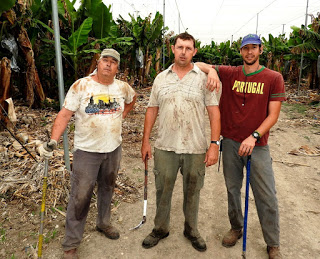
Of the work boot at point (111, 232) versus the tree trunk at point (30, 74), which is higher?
the tree trunk at point (30, 74)

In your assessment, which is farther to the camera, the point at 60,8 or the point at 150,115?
the point at 60,8

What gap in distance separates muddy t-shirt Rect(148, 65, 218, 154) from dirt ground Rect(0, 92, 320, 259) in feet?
4.09

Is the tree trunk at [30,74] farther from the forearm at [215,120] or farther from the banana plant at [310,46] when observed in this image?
the banana plant at [310,46]

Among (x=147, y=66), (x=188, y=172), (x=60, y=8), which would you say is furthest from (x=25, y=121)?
(x=147, y=66)

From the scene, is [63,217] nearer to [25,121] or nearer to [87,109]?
[87,109]

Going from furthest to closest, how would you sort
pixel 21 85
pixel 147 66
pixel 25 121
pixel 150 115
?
pixel 147 66, pixel 21 85, pixel 25 121, pixel 150 115

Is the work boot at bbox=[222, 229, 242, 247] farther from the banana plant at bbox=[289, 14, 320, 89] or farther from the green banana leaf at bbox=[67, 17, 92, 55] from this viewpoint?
the banana plant at bbox=[289, 14, 320, 89]

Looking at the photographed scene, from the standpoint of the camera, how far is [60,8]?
7.96 meters

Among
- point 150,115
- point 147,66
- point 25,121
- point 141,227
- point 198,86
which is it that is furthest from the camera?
point 147,66

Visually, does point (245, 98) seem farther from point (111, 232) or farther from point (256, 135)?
point (111, 232)

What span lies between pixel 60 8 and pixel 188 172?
287 inches

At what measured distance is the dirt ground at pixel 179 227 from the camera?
3.04 metres

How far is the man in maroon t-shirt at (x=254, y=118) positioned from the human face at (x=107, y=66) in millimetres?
971

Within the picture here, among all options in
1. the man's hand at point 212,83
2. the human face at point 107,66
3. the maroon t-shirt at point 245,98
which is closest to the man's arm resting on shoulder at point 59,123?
the human face at point 107,66
